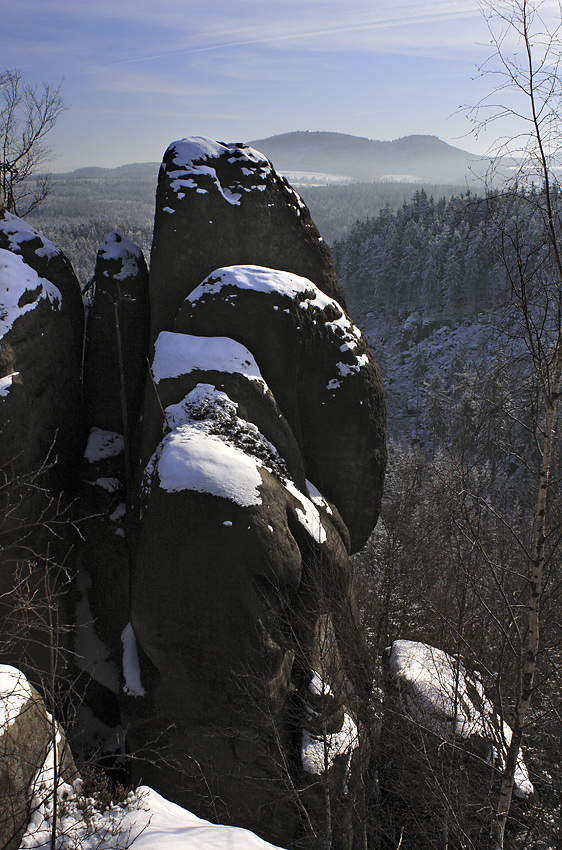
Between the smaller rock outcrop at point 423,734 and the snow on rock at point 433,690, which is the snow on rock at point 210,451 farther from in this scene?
the snow on rock at point 433,690

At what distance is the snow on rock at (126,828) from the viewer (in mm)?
5945

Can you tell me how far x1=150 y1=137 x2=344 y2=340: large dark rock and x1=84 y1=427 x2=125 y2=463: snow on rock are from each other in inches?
110

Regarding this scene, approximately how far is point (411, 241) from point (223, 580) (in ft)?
283

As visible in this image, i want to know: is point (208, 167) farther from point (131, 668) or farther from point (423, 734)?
point (423, 734)

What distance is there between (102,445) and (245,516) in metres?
5.64

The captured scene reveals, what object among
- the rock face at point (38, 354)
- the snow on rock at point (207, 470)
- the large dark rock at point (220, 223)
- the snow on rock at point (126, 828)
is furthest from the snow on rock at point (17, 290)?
the snow on rock at point (126, 828)

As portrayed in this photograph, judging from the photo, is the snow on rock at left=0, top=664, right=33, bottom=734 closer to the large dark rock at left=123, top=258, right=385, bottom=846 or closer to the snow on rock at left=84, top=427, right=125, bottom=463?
the large dark rock at left=123, top=258, right=385, bottom=846

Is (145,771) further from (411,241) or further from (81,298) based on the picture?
(411,241)

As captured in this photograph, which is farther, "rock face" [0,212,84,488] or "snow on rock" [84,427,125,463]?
"snow on rock" [84,427,125,463]

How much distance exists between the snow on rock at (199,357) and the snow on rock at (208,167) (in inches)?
153

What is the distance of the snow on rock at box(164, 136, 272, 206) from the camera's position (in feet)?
41.6

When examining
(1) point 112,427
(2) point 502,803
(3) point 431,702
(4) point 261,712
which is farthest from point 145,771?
(1) point 112,427

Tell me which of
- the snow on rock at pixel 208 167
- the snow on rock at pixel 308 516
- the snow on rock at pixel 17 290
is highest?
the snow on rock at pixel 208 167

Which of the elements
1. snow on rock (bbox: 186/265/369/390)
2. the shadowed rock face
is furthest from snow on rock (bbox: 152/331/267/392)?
the shadowed rock face
